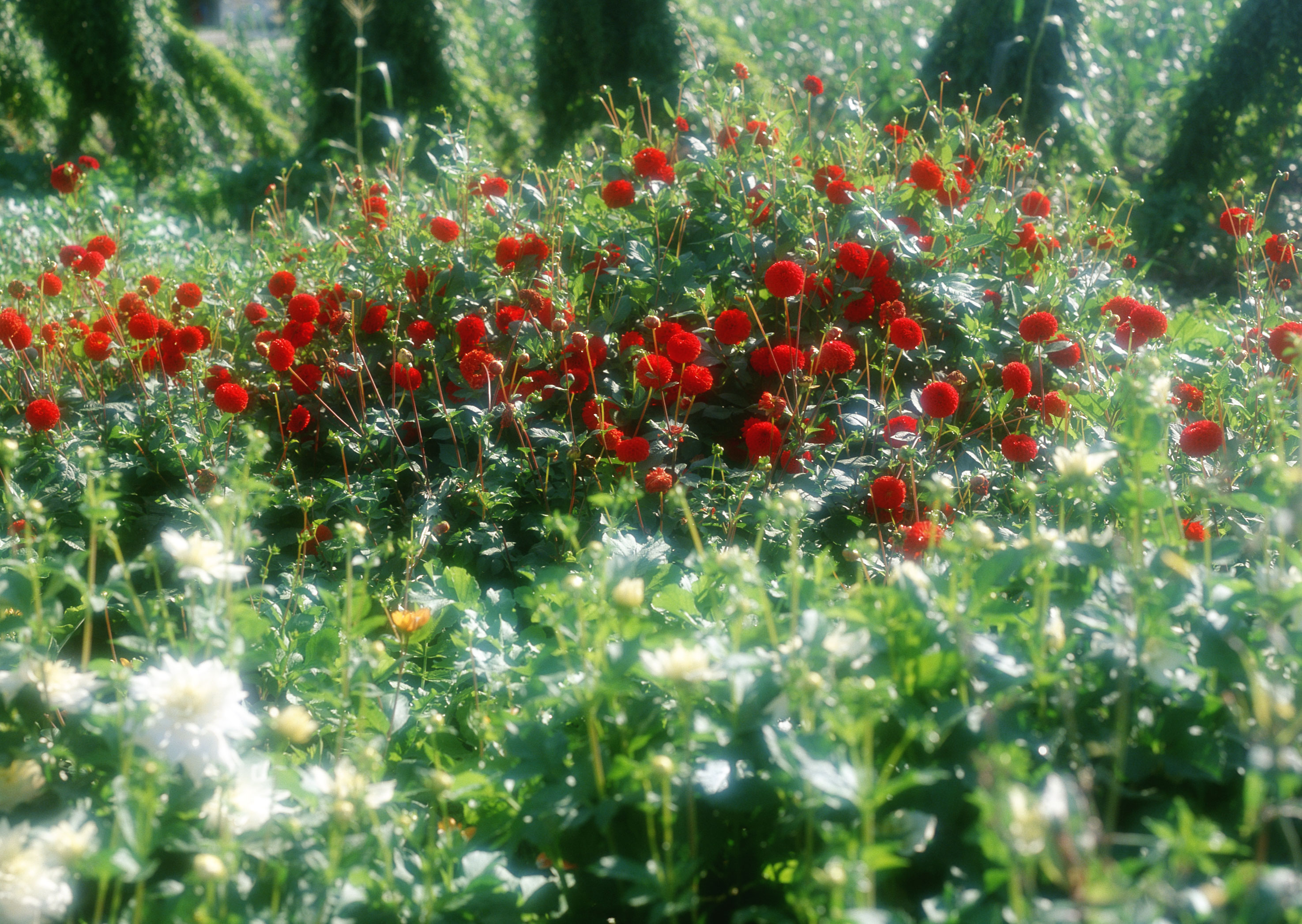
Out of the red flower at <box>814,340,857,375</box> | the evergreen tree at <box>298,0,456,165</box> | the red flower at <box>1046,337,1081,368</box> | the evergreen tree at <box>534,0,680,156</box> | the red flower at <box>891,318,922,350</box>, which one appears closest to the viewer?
the red flower at <box>814,340,857,375</box>

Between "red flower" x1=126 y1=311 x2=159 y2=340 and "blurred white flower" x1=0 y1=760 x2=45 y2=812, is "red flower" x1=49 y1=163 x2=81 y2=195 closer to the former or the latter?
"red flower" x1=126 y1=311 x2=159 y2=340

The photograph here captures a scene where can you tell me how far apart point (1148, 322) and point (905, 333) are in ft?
1.46

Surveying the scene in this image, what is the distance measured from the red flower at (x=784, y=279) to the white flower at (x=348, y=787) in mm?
1175

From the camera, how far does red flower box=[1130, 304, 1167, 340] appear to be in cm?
171

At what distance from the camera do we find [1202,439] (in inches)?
59.1

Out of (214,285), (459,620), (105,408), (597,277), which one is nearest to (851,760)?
(459,620)

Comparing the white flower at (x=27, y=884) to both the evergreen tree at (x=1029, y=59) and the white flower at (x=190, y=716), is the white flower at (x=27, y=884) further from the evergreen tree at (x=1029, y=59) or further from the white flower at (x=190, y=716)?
the evergreen tree at (x=1029, y=59)

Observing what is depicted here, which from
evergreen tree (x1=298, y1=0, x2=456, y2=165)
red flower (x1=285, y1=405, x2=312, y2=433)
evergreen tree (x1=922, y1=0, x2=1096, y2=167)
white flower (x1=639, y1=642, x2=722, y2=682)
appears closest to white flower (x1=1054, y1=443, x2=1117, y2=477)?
white flower (x1=639, y1=642, x2=722, y2=682)

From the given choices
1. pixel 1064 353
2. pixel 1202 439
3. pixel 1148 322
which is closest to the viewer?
pixel 1202 439

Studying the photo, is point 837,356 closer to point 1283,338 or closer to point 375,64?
point 1283,338

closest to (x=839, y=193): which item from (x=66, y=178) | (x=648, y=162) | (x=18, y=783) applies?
(x=648, y=162)

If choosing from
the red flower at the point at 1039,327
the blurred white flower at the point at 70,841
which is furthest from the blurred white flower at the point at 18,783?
the red flower at the point at 1039,327

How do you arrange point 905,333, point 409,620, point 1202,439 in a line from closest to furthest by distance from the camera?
point 409,620, point 1202,439, point 905,333

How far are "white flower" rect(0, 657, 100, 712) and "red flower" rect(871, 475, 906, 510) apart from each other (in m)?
1.26
